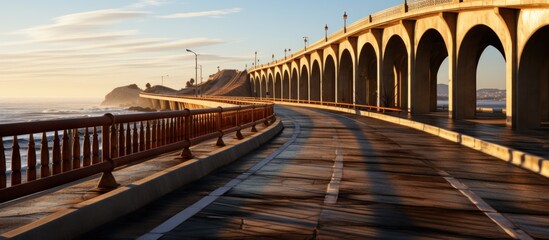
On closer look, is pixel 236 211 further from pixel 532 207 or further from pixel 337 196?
pixel 532 207

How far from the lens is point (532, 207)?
883 cm

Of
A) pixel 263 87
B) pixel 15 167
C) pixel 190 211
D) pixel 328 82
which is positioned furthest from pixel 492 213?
pixel 263 87

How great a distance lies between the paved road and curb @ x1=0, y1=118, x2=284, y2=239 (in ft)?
0.48

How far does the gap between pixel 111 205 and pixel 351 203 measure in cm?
323

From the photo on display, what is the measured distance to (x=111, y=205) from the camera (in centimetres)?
766

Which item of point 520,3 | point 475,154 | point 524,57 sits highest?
point 520,3

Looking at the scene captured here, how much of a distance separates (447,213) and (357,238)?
2099mm

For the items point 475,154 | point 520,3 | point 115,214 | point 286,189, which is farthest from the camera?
point 520,3

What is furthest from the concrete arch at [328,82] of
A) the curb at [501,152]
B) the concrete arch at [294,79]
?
the curb at [501,152]

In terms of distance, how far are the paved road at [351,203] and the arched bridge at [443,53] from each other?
1548 centimetres

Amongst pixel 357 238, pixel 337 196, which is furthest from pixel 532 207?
pixel 357 238

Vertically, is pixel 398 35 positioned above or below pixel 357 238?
above

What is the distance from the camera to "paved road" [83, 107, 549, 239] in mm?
6953

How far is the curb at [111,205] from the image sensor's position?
609cm
